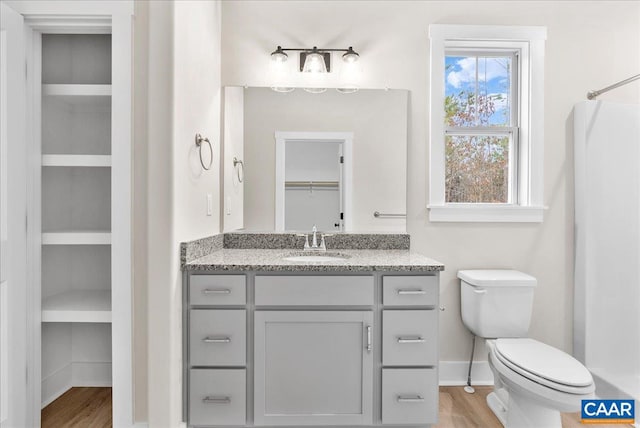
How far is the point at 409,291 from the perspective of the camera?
1799 millimetres

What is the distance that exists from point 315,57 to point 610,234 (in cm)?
213

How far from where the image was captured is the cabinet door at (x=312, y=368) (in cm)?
179

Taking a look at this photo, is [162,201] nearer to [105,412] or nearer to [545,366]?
[105,412]

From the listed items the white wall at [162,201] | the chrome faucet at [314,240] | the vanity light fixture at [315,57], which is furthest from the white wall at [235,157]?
the white wall at [162,201]

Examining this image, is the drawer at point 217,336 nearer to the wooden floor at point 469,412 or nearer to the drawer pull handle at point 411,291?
the drawer pull handle at point 411,291

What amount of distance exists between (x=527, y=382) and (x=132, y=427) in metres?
1.78

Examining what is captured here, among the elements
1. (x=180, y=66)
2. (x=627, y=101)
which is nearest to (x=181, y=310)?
(x=180, y=66)

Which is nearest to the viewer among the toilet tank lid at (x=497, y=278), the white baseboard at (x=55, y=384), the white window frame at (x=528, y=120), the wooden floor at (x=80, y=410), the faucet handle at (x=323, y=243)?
the wooden floor at (x=80, y=410)

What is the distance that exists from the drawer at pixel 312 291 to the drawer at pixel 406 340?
0.14 meters

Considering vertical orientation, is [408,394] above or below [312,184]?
below

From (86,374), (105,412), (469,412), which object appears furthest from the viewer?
(86,374)

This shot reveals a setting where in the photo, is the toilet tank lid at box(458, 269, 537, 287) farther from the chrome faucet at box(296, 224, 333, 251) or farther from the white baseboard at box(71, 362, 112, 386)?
the white baseboard at box(71, 362, 112, 386)

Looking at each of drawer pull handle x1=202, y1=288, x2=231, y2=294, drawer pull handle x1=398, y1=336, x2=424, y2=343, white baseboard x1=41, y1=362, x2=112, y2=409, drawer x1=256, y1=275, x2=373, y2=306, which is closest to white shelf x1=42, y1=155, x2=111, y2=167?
drawer pull handle x1=202, y1=288, x2=231, y2=294

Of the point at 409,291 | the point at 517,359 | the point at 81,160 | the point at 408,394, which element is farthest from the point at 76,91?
the point at 517,359
